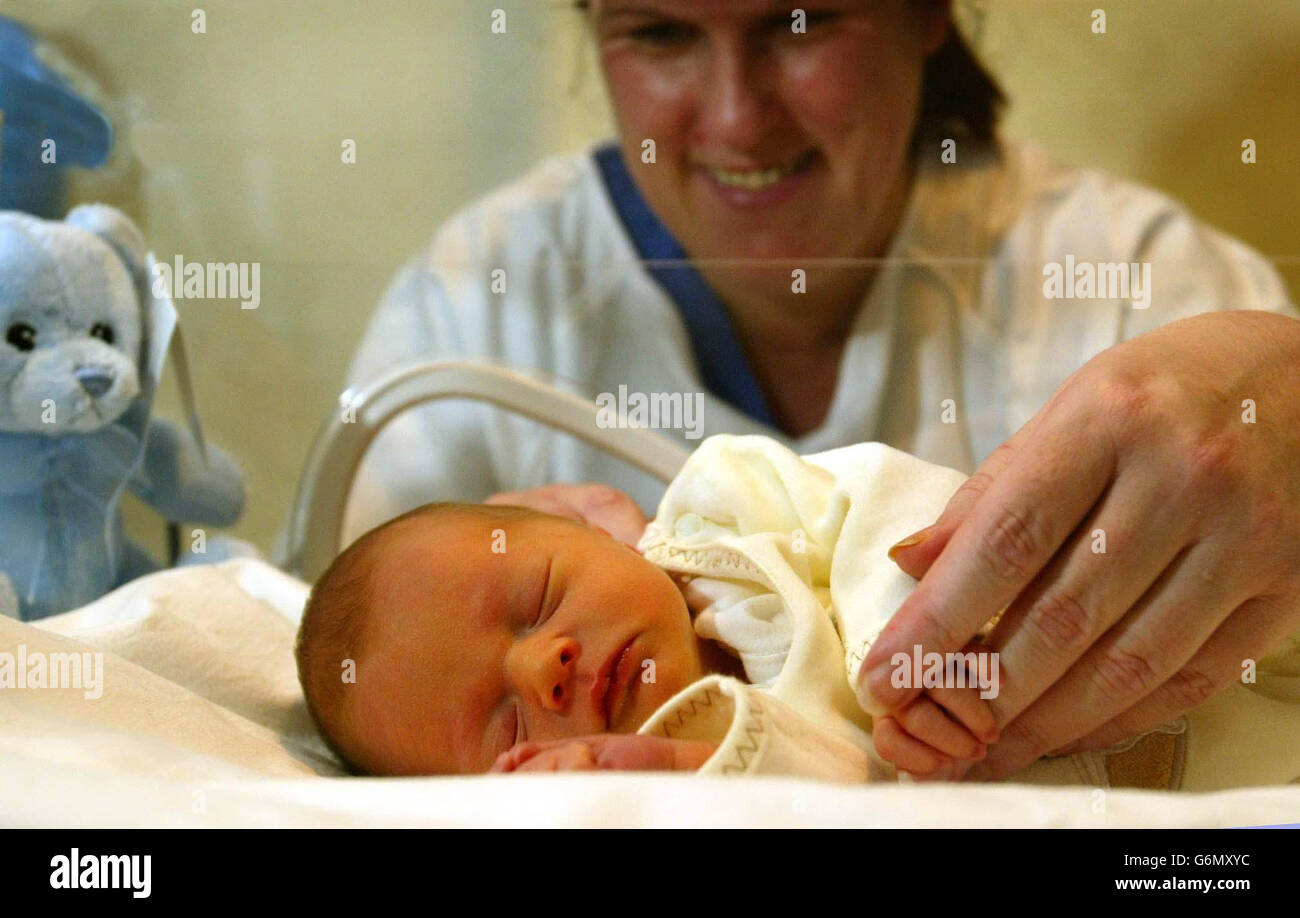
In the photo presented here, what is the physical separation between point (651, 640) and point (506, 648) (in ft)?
0.25

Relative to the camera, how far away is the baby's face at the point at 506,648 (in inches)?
23.8

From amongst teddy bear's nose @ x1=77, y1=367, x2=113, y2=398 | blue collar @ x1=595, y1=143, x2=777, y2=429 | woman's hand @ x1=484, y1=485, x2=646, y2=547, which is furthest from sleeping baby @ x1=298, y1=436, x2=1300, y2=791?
blue collar @ x1=595, y1=143, x2=777, y2=429

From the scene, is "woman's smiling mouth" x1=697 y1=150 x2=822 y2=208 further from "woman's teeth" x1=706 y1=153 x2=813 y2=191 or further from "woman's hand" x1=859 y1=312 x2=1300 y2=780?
"woman's hand" x1=859 y1=312 x2=1300 y2=780

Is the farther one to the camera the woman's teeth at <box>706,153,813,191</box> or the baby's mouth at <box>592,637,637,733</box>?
the woman's teeth at <box>706,153,813,191</box>

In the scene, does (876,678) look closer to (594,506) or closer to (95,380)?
(594,506)

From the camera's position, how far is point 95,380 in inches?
34.0

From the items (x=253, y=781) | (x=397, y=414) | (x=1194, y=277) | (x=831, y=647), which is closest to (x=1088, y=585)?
(x=831, y=647)

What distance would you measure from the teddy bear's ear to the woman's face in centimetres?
62

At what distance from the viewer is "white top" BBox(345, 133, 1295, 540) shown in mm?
1327

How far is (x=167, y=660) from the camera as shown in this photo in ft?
2.45

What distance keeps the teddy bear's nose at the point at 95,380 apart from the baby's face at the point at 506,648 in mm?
339

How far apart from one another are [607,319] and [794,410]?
9.7 inches
